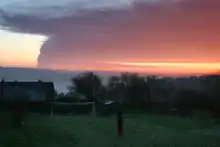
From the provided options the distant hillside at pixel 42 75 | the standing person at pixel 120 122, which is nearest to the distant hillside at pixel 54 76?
the distant hillside at pixel 42 75

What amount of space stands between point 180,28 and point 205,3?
340 millimetres

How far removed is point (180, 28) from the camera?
4898mm

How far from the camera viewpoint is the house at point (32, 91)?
450cm

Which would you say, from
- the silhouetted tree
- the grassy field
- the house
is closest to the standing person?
the grassy field

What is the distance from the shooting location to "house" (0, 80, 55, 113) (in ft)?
14.8

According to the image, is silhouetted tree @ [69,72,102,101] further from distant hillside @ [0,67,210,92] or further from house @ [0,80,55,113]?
house @ [0,80,55,113]

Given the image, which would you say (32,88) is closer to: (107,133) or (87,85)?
(87,85)

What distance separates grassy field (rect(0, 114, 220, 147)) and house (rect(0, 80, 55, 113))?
5.7 inches

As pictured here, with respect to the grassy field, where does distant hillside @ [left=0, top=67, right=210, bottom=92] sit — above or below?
above

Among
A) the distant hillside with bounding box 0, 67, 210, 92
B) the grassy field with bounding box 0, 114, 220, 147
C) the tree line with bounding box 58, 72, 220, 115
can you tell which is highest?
the distant hillside with bounding box 0, 67, 210, 92

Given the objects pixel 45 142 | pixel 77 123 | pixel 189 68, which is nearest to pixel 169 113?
pixel 189 68

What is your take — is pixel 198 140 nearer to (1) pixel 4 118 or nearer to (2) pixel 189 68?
(2) pixel 189 68

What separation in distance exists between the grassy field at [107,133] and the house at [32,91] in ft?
0.47

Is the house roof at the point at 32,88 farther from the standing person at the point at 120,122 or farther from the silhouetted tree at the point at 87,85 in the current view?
the standing person at the point at 120,122
